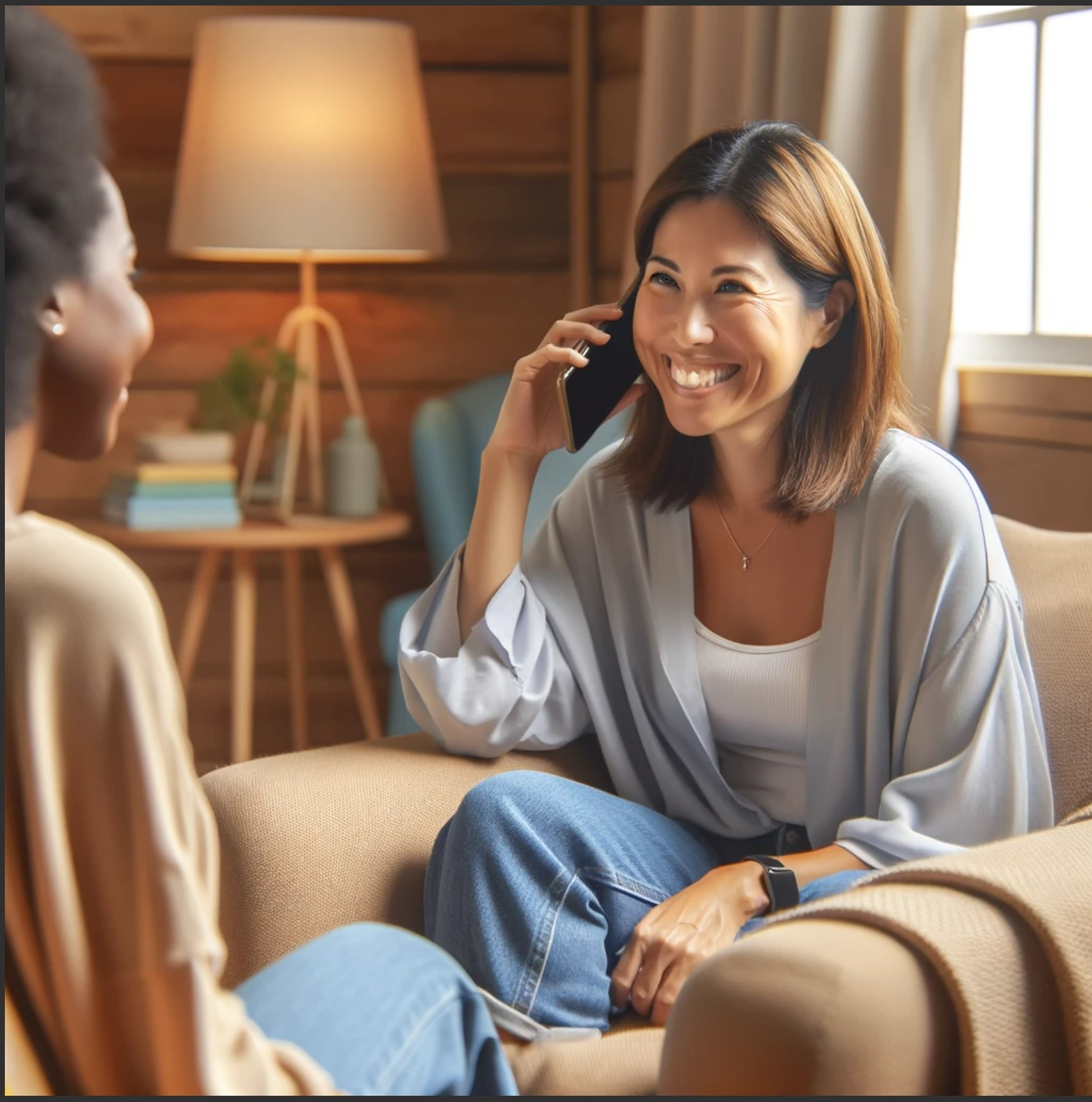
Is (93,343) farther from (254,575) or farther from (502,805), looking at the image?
(254,575)

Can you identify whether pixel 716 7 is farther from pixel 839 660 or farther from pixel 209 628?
pixel 209 628

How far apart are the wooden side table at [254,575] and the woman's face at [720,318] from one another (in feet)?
4.12

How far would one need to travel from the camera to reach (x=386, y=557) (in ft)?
10.7

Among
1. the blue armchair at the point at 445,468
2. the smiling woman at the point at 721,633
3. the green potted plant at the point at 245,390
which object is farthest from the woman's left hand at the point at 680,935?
the green potted plant at the point at 245,390

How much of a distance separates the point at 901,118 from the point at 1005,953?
141 centimetres

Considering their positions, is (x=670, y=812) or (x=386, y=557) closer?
(x=670, y=812)

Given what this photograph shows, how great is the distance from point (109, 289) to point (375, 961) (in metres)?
0.44

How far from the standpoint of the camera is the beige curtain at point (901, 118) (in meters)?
2.02

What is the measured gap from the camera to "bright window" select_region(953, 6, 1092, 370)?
81.0 inches

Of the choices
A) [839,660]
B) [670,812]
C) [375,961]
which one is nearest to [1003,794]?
[839,660]

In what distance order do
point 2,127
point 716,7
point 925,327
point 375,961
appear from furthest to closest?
point 716,7 < point 925,327 < point 375,961 < point 2,127

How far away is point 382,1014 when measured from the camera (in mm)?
839

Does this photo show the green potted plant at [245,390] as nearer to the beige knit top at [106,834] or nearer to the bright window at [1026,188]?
the bright window at [1026,188]

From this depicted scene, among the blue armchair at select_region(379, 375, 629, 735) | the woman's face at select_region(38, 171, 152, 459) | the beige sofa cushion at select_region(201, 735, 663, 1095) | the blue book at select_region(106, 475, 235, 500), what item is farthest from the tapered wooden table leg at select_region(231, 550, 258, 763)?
the woman's face at select_region(38, 171, 152, 459)
